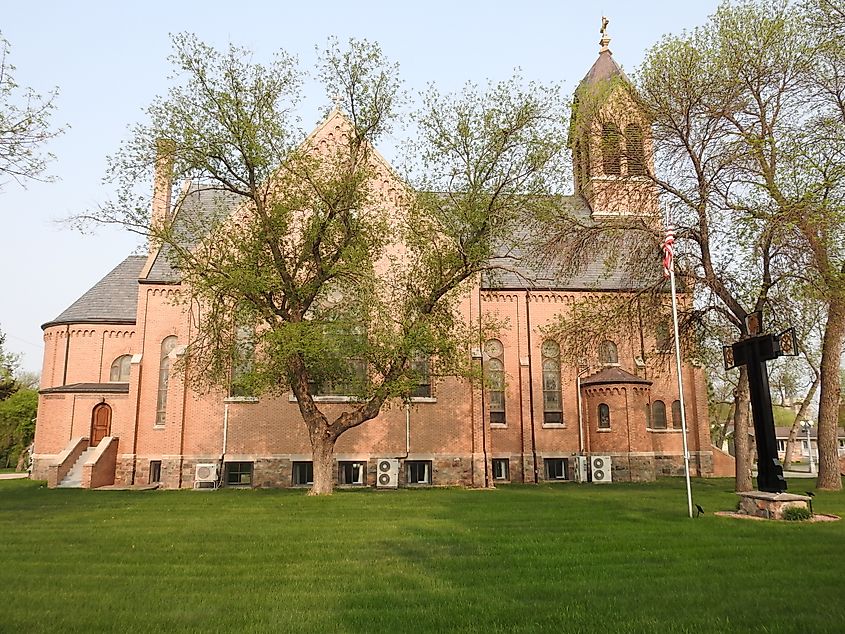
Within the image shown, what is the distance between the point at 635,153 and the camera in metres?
20.5

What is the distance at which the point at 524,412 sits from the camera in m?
29.6

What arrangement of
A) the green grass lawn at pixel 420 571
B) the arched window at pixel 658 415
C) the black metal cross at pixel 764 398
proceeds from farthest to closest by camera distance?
the arched window at pixel 658 415 → the black metal cross at pixel 764 398 → the green grass lawn at pixel 420 571

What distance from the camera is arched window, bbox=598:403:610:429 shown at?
94.5 ft

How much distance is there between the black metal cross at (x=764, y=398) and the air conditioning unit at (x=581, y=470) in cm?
1348

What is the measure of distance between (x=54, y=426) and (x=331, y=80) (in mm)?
20382

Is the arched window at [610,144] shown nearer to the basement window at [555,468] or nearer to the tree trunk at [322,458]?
the tree trunk at [322,458]

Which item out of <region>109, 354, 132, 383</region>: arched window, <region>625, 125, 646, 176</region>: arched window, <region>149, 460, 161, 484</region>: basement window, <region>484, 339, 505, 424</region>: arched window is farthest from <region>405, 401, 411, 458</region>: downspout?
<region>109, 354, 132, 383</region>: arched window

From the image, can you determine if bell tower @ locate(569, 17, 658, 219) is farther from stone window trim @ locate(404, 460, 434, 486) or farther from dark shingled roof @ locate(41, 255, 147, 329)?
dark shingled roof @ locate(41, 255, 147, 329)

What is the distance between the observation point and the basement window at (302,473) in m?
26.8

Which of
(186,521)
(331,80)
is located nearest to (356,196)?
(331,80)

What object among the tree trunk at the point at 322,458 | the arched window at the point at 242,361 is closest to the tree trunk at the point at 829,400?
the tree trunk at the point at 322,458

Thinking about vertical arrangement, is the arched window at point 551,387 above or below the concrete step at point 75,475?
above

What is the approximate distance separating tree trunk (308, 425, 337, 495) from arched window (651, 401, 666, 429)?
1652cm

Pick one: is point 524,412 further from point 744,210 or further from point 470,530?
point 470,530
